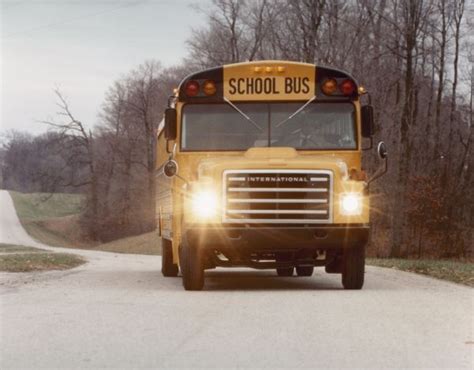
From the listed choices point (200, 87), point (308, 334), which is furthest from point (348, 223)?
point (308, 334)

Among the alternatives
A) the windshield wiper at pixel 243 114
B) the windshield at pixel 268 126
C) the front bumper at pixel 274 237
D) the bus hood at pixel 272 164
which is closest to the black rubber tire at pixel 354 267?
the front bumper at pixel 274 237

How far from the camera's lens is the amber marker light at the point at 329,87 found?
13.4 m

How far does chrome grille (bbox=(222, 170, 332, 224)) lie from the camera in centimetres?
1204

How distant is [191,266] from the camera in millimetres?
12742

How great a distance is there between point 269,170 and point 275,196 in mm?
358

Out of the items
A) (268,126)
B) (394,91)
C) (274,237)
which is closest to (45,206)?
(394,91)

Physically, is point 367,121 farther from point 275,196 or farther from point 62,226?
point 62,226

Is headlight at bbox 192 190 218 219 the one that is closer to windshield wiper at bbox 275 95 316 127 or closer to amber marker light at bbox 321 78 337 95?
windshield wiper at bbox 275 95 316 127

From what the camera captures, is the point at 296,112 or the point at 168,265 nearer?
the point at 296,112

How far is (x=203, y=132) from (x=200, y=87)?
2.25 ft

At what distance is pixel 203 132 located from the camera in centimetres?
1344

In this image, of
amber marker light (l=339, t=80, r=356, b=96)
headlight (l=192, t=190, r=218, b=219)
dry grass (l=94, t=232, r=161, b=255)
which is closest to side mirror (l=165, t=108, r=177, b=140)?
headlight (l=192, t=190, r=218, b=219)

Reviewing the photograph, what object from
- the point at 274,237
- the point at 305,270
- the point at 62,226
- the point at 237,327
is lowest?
the point at 62,226

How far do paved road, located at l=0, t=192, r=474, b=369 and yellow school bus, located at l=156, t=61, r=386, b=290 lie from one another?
61 centimetres
